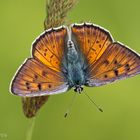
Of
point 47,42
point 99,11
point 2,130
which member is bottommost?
point 2,130

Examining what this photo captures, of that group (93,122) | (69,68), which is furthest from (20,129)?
(69,68)

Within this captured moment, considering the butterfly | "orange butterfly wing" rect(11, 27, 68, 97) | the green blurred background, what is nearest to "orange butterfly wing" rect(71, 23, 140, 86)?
the butterfly

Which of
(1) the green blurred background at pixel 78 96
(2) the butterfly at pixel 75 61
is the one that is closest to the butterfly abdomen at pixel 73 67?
(2) the butterfly at pixel 75 61

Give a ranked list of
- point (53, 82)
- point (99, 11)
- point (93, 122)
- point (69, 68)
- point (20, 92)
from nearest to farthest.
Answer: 1. point (20, 92)
2. point (53, 82)
3. point (69, 68)
4. point (93, 122)
5. point (99, 11)

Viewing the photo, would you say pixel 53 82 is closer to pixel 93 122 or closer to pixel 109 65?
pixel 109 65

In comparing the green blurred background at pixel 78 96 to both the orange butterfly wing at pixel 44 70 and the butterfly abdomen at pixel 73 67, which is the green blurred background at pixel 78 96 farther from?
the orange butterfly wing at pixel 44 70

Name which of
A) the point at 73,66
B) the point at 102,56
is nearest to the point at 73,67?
the point at 73,66
